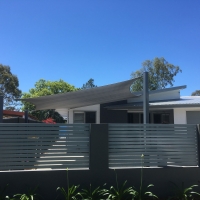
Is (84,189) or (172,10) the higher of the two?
(172,10)

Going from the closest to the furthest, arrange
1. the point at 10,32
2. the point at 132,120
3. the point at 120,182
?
the point at 120,182, the point at 10,32, the point at 132,120

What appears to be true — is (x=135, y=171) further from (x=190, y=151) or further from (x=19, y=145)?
(x=19, y=145)

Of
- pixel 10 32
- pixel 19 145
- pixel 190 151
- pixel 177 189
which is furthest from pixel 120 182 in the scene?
pixel 10 32

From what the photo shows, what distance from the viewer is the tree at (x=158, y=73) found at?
Result: 1249 inches

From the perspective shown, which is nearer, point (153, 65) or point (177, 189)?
point (177, 189)

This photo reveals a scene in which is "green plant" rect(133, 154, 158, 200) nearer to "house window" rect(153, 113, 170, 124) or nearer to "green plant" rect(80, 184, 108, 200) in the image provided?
"green plant" rect(80, 184, 108, 200)

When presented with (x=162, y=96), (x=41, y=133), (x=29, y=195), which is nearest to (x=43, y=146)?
(x=41, y=133)

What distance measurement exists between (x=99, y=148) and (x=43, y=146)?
1291 millimetres

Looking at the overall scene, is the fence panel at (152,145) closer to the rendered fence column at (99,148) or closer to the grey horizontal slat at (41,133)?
the rendered fence column at (99,148)

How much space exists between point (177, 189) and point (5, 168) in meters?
3.96

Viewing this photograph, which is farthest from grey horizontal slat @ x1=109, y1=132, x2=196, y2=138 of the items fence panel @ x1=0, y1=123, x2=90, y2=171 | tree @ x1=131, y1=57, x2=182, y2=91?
tree @ x1=131, y1=57, x2=182, y2=91

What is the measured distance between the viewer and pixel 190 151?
19.4 ft

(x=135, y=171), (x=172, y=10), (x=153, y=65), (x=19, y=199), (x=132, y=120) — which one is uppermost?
(x=153, y=65)

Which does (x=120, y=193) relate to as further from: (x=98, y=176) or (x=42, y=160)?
(x=42, y=160)
